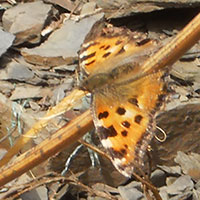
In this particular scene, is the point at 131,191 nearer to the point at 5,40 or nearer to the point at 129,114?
the point at 5,40

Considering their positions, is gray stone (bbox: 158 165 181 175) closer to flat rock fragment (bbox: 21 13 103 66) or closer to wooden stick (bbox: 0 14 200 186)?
flat rock fragment (bbox: 21 13 103 66)

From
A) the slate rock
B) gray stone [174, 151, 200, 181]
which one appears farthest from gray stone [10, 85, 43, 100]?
gray stone [174, 151, 200, 181]

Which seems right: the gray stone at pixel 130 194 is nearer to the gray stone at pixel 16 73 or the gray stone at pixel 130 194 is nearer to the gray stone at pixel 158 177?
the gray stone at pixel 158 177

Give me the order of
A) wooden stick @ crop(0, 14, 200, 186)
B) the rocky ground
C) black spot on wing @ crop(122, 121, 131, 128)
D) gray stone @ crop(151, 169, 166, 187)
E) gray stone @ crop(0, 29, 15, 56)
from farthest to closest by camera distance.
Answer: gray stone @ crop(0, 29, 15, 56), gray stone @ crop(151, 169, 166, 187), the rocky ground, black spot on wing @ crop(122, 121, 131, 128), wooden stick @ crop(0, 14, 200, 186)

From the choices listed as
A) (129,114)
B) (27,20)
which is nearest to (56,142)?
(129,114)

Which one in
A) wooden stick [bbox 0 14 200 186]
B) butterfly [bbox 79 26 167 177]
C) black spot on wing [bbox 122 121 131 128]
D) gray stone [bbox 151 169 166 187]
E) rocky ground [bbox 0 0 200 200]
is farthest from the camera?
gray stone [bbox 151 169 166 187]

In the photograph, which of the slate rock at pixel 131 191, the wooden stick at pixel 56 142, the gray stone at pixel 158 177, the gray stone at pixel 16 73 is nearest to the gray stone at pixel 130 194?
the slate rock at pixel 131 191

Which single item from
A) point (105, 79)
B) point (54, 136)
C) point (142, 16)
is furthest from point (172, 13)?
point (54, 136)
